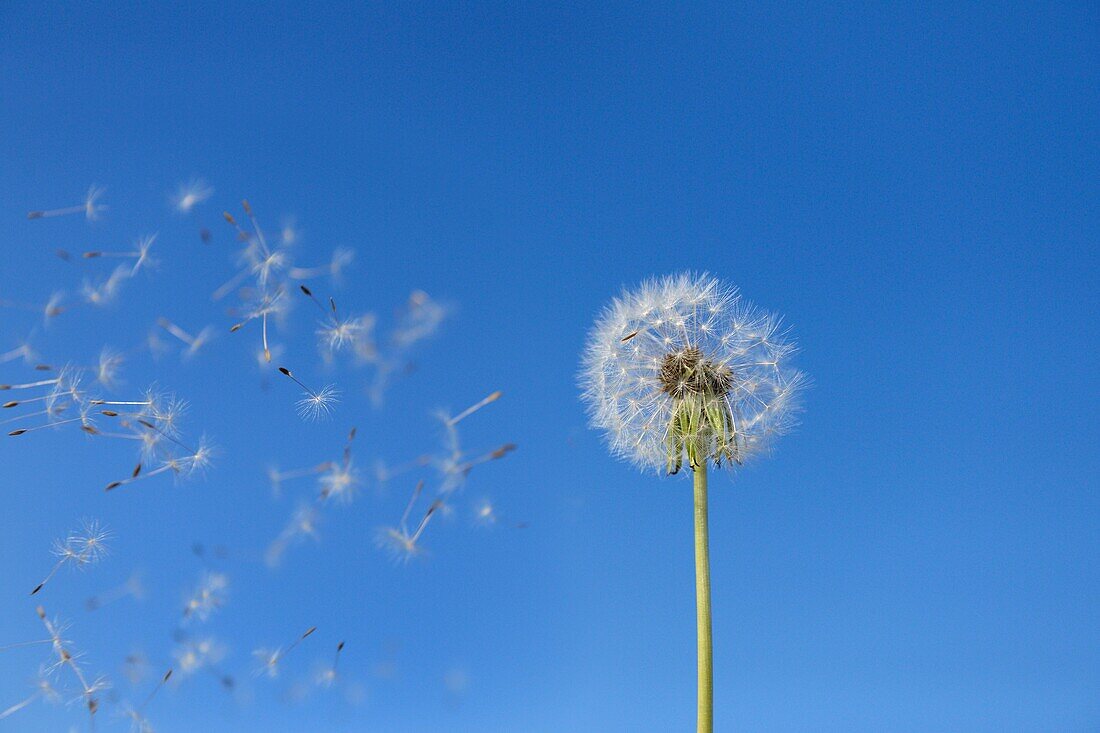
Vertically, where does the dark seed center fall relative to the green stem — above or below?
above

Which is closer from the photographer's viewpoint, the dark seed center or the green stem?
the green stem

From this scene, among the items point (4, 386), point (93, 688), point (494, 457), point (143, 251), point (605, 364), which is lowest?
point (93, 688)

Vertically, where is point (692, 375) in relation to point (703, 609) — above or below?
above

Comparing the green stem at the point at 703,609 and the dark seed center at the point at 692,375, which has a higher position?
the dark seed center at the point at 692,375

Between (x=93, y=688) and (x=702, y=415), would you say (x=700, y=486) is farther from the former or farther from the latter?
(x=93, y=688)

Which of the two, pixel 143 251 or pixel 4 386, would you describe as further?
pixel 143 251

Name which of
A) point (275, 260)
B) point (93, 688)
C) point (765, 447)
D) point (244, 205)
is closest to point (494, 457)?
point (244, 205)

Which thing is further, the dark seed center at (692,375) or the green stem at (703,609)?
the dark seed center at (692,375)

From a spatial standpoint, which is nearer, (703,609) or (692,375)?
(703,609)
